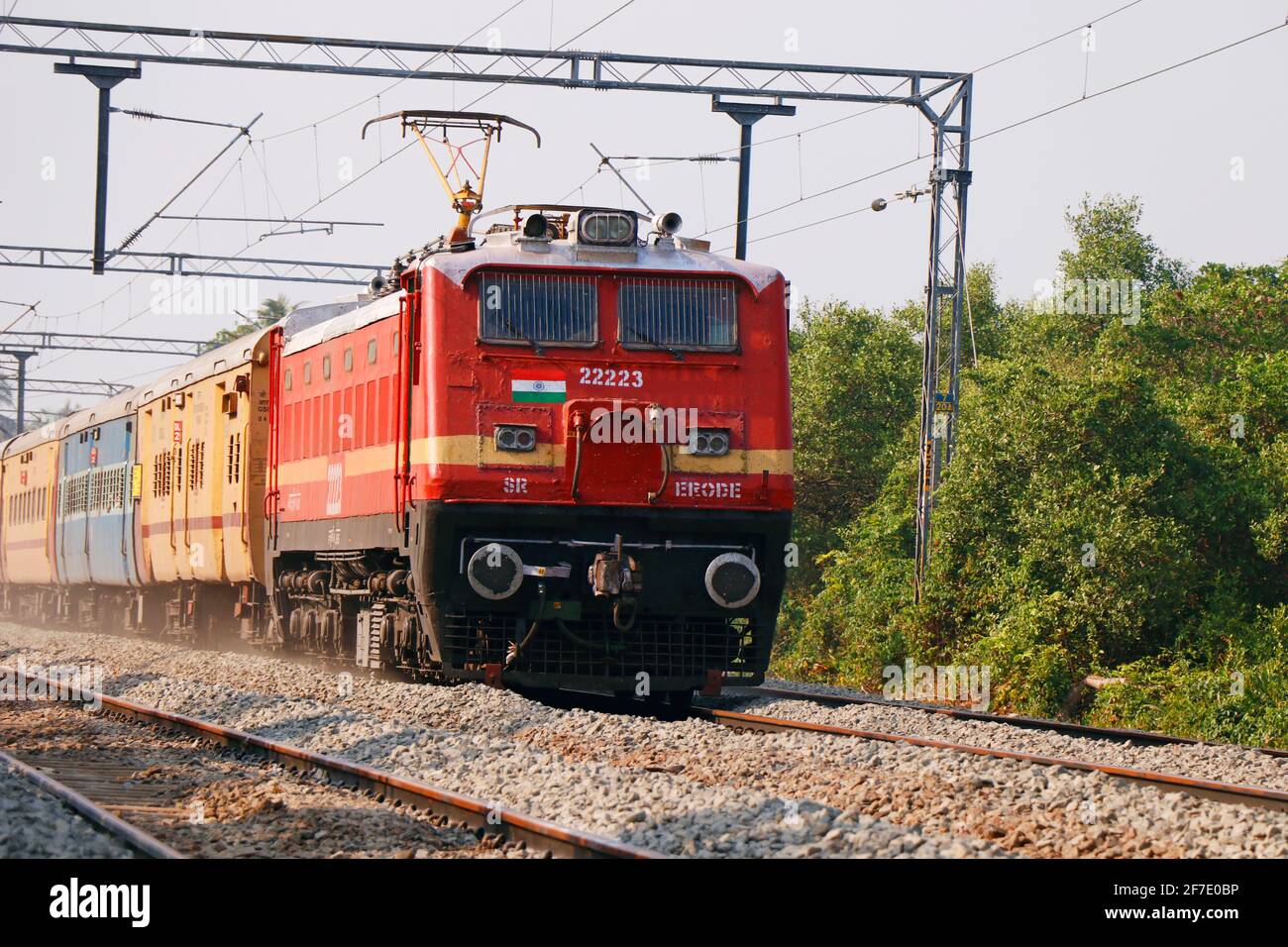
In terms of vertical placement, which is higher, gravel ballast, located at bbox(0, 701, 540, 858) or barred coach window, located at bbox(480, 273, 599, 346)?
barred coach window, located at bbox(480, 273, 599, 346)

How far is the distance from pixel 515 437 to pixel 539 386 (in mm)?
468

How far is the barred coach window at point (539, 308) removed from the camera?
1352 centimetres

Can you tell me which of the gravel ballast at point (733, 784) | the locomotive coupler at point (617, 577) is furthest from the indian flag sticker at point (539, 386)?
the gravel ballast at point (733, 784)

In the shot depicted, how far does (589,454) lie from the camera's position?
1349 cm

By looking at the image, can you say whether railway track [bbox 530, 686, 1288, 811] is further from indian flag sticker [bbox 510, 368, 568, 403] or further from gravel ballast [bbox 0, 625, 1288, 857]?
indian flag sticker [bbox 510, 368, 568, 403]

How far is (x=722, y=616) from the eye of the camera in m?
14.0

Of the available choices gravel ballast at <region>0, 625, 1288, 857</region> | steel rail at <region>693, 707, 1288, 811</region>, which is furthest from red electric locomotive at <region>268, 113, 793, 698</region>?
gravel ballast at <region>0, 625, 1288, 857</region>

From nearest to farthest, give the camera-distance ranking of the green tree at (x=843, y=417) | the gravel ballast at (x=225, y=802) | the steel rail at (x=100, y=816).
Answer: the steel rail at (x=100, y=816) → the gravel ballast at (x=225, y=802) → the green tree at (x=843, y=417)

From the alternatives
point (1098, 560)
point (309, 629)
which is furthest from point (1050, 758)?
point (1098, 560)

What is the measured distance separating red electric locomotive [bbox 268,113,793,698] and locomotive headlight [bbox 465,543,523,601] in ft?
0.05

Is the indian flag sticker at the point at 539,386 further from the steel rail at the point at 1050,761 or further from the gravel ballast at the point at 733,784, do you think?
the steel rail at the point at 1050,761

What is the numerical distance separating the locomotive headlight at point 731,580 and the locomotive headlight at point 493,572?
5.37ft

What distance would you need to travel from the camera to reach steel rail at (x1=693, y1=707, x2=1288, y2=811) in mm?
9641
